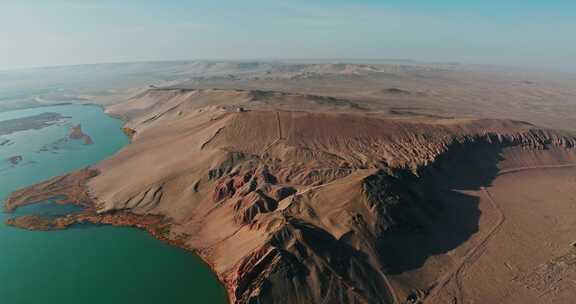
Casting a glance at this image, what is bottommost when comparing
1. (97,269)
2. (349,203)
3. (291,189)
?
(97,269)

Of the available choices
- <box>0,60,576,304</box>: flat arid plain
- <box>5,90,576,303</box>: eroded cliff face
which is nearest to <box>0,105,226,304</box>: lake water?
<box>0,60,576,304</box>: flat arid plain

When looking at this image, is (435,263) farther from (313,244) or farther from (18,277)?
(18,277)

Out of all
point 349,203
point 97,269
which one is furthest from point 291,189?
point 97,269

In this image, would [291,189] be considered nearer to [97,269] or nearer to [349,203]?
[349,203]

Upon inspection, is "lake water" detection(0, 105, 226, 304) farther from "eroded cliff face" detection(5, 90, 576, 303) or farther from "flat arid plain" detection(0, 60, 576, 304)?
"eroded cliff face" detection(5, 90, 576, 303)

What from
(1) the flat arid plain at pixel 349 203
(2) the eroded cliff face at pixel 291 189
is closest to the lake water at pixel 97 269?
(1) the flat arid plain at pixel 349 203

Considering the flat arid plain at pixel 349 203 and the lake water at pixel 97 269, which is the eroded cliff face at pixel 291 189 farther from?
the lake water at pixel 97 269

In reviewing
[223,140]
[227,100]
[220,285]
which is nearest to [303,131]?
[223,140]
